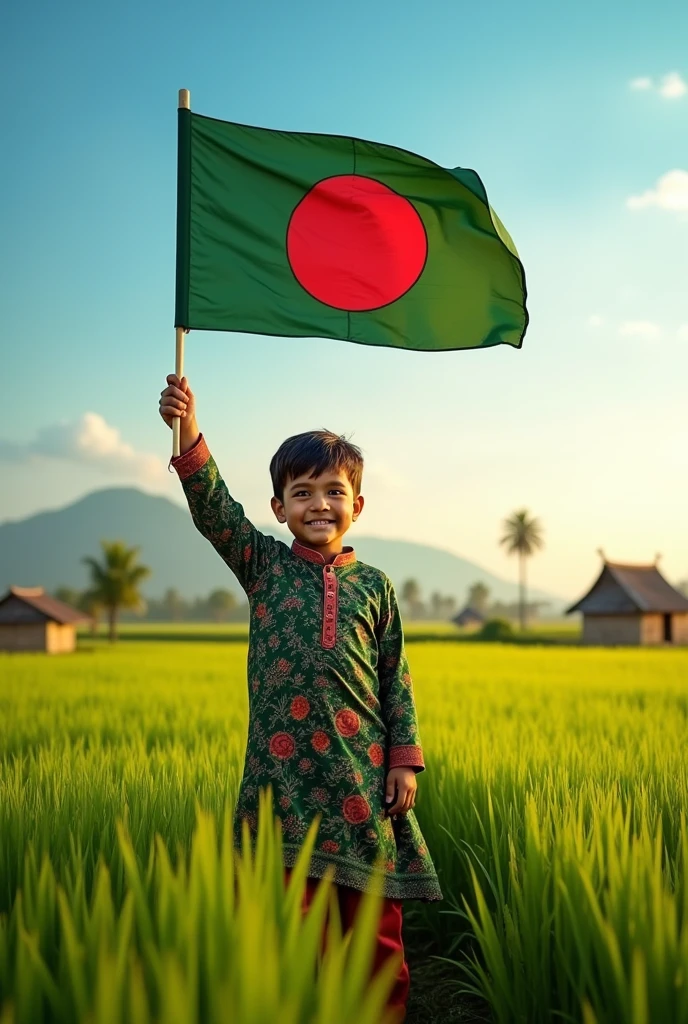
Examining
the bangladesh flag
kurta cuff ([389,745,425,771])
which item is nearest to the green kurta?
kurta cuff ([389,745,425,771])

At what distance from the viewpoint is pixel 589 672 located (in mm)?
13188

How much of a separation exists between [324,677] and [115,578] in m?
57.3

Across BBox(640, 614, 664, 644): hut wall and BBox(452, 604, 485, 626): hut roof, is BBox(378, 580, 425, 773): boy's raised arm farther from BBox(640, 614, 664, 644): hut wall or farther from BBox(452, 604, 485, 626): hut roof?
BBox(452, 604, 485, 626): hut roof

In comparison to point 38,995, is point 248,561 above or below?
above

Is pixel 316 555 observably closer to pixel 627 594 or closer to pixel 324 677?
pixel 324 677

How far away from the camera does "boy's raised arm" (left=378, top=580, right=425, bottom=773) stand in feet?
7.57

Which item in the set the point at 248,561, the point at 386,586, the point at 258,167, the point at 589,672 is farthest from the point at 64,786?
the point at 589,672

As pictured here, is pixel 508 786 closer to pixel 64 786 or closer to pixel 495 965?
pixel 495 965

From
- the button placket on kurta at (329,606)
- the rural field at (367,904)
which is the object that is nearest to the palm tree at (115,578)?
the rural field at (367,904)

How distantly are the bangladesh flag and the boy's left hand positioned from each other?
64.5 inches

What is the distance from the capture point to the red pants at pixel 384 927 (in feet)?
7.00

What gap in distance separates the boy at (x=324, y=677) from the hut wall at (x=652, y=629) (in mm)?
32525

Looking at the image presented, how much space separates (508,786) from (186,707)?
458cm

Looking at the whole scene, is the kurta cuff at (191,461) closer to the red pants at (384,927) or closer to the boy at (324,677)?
the boy at (324,677)
